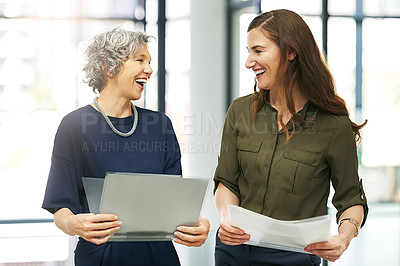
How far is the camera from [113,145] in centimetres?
197

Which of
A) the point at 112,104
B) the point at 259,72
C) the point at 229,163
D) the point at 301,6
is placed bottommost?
the point at 229,163

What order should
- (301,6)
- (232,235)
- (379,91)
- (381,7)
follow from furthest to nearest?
(379,91) → (381,7) → (301,6) → (232,235)

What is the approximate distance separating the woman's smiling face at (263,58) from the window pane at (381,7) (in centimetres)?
304

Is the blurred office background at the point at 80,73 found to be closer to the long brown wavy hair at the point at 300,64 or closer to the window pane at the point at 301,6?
the window pane at the point at 301,6

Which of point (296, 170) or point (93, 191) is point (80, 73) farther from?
point (296, 170)

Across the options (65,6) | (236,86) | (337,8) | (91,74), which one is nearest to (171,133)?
(91,74)

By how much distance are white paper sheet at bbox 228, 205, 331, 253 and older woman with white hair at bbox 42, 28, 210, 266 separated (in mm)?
164

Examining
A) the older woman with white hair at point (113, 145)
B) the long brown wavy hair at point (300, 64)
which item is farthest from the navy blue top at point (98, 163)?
the long brown wavy hair at point (300, 64)

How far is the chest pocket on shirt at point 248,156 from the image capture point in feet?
6.52

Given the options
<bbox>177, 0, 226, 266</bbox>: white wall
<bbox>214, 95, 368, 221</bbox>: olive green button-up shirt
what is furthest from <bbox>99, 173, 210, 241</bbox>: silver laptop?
<bbox>177, 0, 226, 266</bbox>: white wall

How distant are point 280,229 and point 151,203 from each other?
0.37m

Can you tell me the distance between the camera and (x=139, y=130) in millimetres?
2033

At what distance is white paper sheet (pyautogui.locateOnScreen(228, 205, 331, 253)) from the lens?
1.69 metres

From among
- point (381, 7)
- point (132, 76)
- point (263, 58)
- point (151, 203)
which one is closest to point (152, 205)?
point (151, 203)
